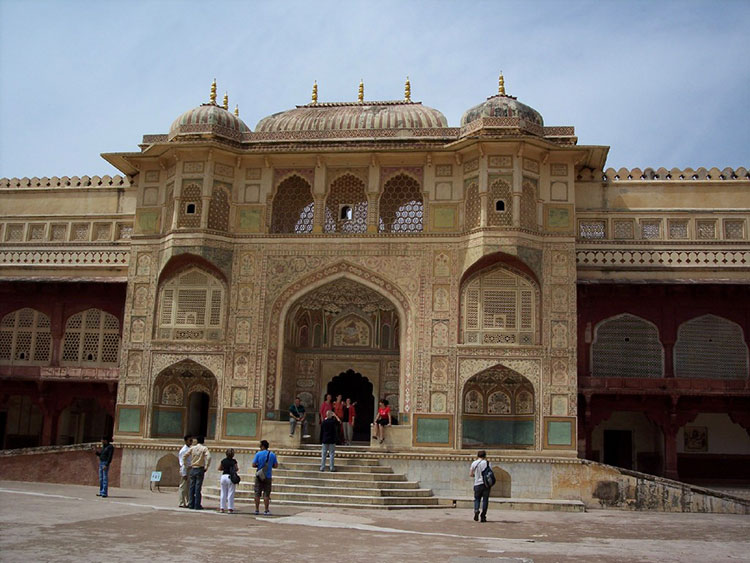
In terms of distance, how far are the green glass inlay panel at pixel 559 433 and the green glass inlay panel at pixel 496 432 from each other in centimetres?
54

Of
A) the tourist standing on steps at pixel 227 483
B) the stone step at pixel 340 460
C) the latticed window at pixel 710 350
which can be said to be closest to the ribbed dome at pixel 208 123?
the stone step at pixel 340 460

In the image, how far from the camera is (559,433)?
51.6 feet

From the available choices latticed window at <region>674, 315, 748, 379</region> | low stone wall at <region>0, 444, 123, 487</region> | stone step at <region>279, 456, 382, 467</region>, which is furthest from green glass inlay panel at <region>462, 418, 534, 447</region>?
low stone wall at <region>0, 444, 123, 487</region>

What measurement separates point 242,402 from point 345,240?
12.7 feet

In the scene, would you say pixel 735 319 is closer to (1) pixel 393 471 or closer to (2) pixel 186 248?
(1) pixel 393 471

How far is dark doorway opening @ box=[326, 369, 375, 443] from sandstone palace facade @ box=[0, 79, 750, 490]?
5 cm

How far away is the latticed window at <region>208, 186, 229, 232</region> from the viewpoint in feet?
56.5

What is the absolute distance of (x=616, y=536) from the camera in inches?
415

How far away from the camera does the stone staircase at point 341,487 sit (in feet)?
45.3

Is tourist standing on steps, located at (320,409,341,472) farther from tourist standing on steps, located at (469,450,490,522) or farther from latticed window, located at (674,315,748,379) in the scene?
latticed window, located at (674,315,748,379)

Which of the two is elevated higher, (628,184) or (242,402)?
(628,184)

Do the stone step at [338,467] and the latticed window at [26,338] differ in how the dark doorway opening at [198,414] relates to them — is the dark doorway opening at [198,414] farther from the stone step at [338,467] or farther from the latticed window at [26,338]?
the latticed window at [26,338]

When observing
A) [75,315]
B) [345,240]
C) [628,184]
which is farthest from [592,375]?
[75,315]

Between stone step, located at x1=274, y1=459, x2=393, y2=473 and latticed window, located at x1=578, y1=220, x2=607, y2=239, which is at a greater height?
latticed window, located at x1=578, y1=220, x2=607, y2=239
